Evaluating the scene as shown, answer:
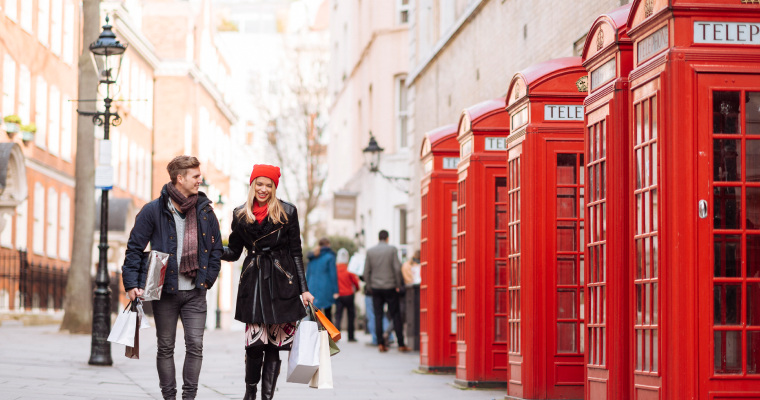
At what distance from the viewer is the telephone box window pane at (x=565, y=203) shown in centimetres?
946

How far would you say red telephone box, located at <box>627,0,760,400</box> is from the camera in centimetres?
632

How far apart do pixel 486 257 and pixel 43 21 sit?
27.9 m

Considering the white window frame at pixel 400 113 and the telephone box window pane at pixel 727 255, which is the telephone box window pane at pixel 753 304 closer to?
the telephone box window pane at pixel 727 255

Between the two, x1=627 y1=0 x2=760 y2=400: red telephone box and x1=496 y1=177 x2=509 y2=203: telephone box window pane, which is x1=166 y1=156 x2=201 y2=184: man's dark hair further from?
x1=496 y1=177 x2=509 y2=203: telephone box window pane

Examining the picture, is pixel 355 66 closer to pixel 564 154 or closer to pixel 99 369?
pixel 99 369

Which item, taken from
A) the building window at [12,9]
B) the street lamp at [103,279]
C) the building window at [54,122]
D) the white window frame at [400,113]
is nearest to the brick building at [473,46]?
the street lamp at [103,279]

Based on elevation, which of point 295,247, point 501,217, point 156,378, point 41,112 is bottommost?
point 156,378

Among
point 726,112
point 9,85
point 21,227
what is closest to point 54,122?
point 21,227

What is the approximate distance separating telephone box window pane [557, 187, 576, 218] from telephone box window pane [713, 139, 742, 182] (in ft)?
10.0

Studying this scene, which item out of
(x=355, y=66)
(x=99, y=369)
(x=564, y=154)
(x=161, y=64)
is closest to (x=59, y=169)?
(x=355, y=66)

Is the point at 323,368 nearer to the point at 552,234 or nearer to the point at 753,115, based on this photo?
the point at 552,234

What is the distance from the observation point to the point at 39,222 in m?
36.8

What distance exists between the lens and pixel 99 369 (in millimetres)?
13516

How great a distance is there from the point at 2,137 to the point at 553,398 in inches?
976
